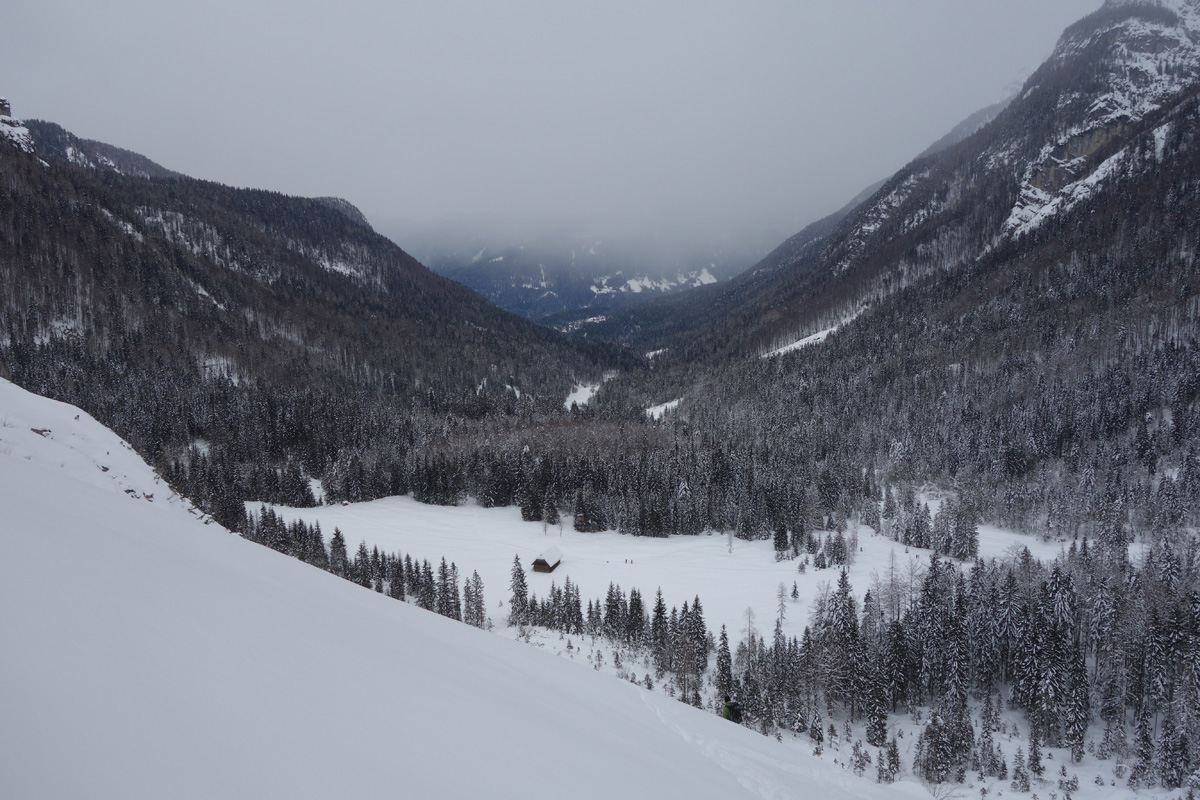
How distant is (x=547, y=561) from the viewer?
59.6 m

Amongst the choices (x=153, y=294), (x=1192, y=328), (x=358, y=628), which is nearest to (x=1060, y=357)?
(x=1192, y=328)

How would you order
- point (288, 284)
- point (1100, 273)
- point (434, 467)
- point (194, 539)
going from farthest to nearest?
point (288, 284) < point (1100, 273) < point (434, 467) < point (194, 539)

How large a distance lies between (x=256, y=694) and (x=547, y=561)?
189ft

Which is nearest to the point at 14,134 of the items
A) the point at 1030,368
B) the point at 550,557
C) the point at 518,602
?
the point at 550,557

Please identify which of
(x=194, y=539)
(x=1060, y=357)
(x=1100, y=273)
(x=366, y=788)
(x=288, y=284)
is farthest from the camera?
(x=288, y=284)

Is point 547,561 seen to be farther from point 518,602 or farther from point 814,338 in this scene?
point 814,338

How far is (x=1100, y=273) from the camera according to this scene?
134250 mm

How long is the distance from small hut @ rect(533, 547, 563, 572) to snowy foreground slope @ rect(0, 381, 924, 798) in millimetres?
50467

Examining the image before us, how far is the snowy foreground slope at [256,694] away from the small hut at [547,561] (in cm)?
5047

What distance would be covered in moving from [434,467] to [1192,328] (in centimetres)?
15749

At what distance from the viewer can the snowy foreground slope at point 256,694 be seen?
3330 mm

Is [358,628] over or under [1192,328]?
under

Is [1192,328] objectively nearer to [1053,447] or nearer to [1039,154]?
[1053,447]

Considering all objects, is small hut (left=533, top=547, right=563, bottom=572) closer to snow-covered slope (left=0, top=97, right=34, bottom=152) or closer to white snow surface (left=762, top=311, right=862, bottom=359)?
white snow surface (left=762, top=311, right=862, bottom=359)
